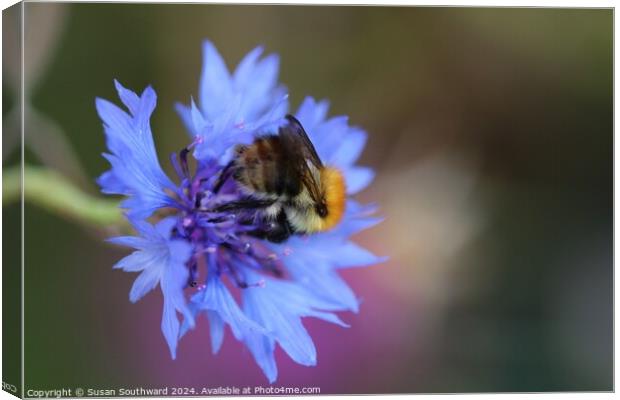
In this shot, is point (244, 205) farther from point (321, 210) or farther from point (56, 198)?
point (56, 198)

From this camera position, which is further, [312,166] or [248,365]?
[248,365]

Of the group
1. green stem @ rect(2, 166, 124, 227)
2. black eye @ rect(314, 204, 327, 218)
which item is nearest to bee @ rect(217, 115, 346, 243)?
black eye @ rect(314, 204, 327, 218)

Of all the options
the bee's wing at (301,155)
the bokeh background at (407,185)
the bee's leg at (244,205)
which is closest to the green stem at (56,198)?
the bokeh background at (407,185)

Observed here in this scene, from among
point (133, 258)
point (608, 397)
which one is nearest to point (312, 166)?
point (133, 258)

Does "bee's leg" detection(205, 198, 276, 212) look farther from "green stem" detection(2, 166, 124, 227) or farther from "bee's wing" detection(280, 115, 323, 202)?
"green stem" detection(2, 166, 124, 227)

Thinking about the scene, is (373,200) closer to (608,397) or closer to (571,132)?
(571,132)

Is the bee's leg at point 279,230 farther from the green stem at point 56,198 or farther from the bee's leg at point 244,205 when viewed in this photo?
the green stem at point 56,198
